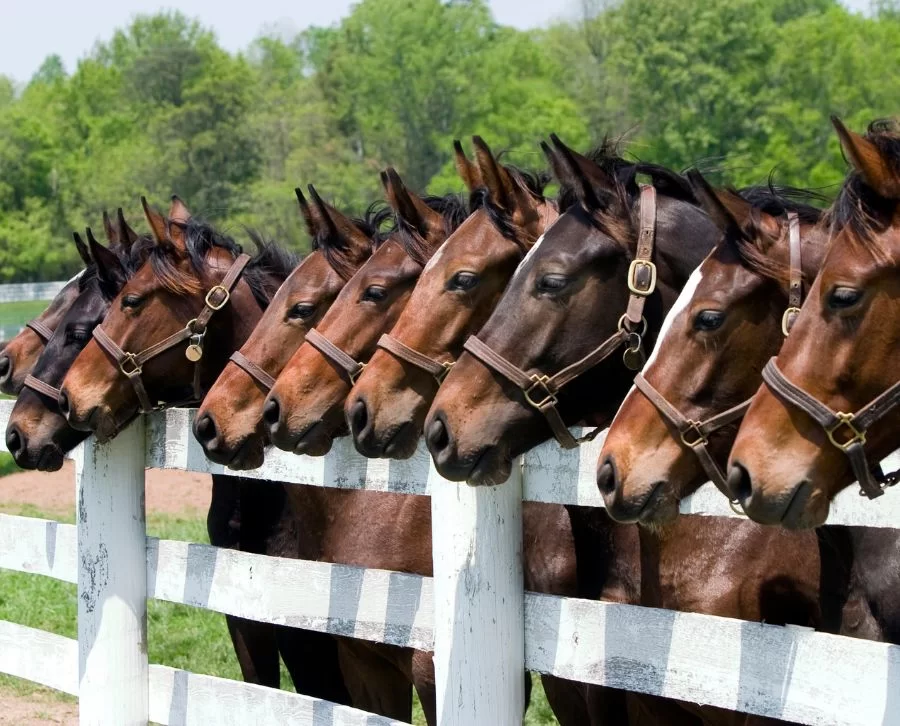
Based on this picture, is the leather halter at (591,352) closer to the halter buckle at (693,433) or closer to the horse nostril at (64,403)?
the halter buckle at (693,433)

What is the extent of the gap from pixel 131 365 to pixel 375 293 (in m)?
1.41

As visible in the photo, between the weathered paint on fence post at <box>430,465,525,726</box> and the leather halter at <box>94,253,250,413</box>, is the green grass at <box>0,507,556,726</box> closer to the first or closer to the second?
the leather halter at <box>94,253,250,413</box>

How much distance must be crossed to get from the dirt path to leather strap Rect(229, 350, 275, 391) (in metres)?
7.94

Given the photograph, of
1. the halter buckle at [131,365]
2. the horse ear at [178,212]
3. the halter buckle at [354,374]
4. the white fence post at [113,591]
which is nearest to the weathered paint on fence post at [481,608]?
the halter buckle at [354,374]

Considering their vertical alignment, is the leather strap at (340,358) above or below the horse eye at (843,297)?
below

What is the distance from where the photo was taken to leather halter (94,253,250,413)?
5.64 m

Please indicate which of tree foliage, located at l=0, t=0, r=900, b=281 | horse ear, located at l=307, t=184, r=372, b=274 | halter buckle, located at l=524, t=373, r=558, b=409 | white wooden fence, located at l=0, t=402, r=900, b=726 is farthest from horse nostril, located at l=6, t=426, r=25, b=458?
tree foliage, located at l=0, t=0, r=900, b=281

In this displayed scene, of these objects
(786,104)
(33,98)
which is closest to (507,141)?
(786,104)

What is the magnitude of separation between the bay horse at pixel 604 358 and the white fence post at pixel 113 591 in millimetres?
1782

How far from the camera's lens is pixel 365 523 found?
545cm

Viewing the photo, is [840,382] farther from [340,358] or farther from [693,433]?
[340,358]

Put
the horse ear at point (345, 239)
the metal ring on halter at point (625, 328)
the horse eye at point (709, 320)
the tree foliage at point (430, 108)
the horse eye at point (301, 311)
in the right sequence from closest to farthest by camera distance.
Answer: the horse eye at point (709, 320) < the metal ring on halter at point (625, 328) < the horse eye at point (301, 311) < the horse ear at point (345, 239) < the tree foliage at point (430, 108)

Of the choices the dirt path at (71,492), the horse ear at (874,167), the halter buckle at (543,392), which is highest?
the horse ear at (874,167)

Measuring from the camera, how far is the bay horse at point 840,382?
297cm
